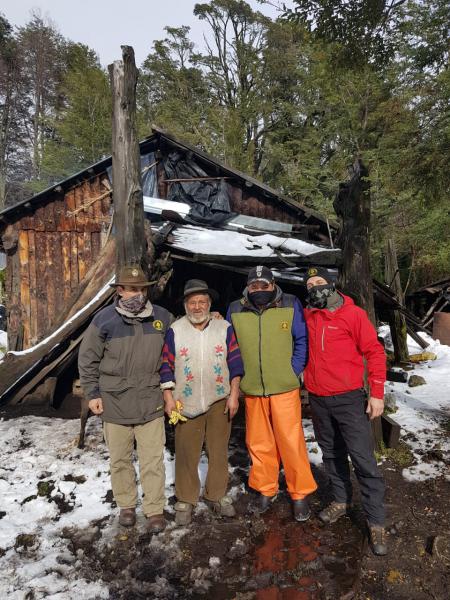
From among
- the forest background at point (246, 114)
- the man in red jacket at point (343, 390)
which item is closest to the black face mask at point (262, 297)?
the man in red jacket at point (343, 390)

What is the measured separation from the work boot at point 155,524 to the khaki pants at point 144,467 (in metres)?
0.03

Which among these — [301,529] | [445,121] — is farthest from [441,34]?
[301,529]

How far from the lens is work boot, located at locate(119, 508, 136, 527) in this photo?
10.0 feet

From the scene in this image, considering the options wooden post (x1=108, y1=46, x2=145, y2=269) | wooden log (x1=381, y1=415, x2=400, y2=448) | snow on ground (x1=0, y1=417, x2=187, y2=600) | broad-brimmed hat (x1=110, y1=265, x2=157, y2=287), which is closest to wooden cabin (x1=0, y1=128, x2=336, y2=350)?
snow on ground (x1=0, y1=417, x2=187, y2=600)

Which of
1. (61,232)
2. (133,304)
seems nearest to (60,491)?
(133,304)

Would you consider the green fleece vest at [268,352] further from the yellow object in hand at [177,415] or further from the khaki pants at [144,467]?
the khaki pants at [144,467]

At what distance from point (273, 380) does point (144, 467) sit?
50.5 inches

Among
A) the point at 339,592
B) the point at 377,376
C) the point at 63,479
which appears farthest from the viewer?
the point at 63,479

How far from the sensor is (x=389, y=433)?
15.0 ft

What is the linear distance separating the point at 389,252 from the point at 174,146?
45.0ft

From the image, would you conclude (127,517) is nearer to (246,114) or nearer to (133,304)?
(133,304)

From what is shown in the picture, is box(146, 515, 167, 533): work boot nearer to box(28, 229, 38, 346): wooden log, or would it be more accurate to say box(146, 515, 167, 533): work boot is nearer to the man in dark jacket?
the man in dark jacket

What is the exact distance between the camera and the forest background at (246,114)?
17578mm

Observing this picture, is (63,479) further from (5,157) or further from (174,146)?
(5,157)
